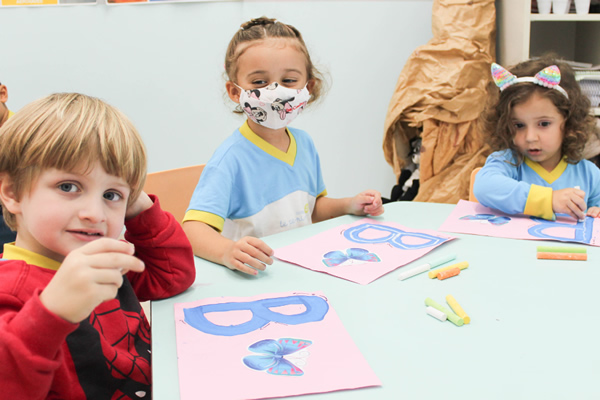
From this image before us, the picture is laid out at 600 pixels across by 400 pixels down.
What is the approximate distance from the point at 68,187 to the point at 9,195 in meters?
0.08

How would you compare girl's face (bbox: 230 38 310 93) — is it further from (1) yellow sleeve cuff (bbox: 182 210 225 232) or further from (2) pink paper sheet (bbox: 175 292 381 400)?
(2) pink paper sheet (bbox: 175 292 381 400)

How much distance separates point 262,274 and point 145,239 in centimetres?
19

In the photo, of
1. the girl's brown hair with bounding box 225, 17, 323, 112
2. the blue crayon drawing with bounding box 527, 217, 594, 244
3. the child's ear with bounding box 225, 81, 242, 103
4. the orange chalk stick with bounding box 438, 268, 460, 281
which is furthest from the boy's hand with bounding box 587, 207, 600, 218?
the child's ear with bounding box 225, 81, 242, 103

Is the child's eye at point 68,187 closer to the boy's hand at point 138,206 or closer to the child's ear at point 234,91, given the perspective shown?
the boy's hand at point 138,206

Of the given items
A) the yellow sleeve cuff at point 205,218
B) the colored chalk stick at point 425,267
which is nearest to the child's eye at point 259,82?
the yellow sleeve cuff at point 205,218

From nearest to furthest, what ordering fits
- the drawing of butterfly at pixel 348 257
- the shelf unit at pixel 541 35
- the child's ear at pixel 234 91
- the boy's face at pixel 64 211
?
1. the boy's face at pixel 64 211
2. the drawing of butterfly at pixel 348 257
3. the child's ear at pixel 234 91
4. the shelf unit at pixel 541 35

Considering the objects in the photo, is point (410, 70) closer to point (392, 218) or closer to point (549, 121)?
point (549, 121)

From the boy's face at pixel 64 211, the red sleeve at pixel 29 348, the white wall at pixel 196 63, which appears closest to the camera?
the red sleeve at pixel 29 348

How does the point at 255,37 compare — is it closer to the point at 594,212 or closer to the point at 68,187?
the point at 68,187

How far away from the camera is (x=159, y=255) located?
2.64 feet

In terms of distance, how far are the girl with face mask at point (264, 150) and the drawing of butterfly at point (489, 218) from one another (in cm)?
20

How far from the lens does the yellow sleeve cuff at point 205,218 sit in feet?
3.35

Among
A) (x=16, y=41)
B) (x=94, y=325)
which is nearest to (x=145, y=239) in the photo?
(x=94, y=325)

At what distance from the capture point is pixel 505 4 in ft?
7.28
